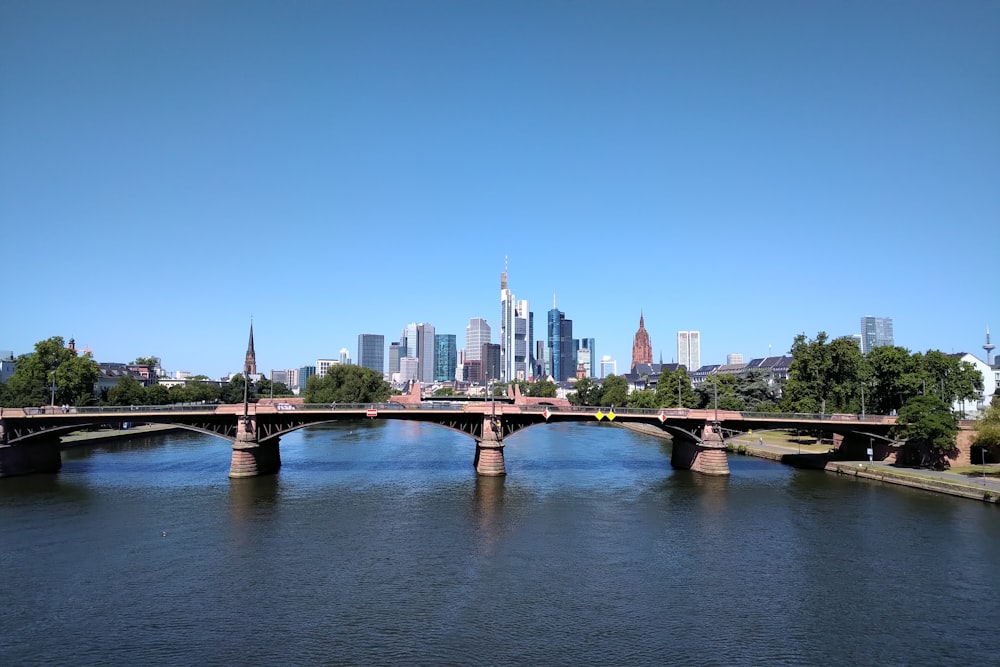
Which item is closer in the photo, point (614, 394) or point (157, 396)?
point (157, 396)

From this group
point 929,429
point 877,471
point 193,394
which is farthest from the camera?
point 193,394

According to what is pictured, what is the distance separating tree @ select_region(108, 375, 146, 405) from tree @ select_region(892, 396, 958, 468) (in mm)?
131147

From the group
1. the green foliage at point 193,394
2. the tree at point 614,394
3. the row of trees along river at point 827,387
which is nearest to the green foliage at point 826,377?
the row of trees along river at point 827,387

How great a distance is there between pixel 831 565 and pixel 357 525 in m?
32.2

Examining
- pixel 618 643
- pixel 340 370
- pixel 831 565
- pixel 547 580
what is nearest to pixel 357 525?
pixel 547 580

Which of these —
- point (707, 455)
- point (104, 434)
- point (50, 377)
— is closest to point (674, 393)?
point (707, 455)

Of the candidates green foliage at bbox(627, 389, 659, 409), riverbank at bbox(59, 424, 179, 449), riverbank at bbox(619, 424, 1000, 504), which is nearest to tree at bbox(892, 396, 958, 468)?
riverbank at bbox(619, 424, 1000, 504)

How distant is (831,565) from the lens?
4147cm

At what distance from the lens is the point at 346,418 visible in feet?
254

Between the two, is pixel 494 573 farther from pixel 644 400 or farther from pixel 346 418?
pixel 644 400

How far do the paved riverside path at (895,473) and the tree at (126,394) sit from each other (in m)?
116

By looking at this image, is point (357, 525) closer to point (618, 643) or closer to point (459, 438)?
point (618, 643)

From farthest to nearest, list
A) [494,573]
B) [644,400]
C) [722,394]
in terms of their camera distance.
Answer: [644,400] → [722,394] → [494,573]

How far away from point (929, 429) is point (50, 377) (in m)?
127
